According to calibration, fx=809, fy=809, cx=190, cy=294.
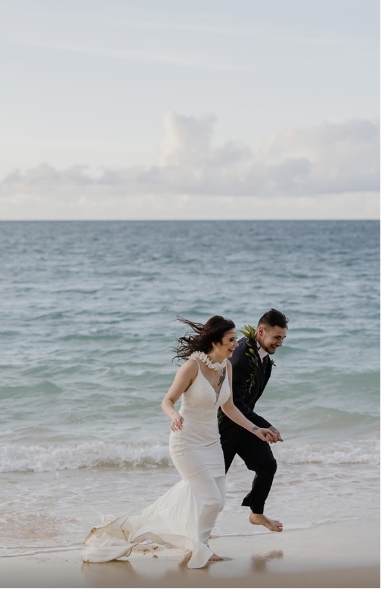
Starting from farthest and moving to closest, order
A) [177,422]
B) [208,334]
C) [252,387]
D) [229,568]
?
1. [252,387]
2. [208,334]
3. [229,568]
4. [177,422]

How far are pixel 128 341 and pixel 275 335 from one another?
1120 centimetres

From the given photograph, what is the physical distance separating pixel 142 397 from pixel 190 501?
676cm

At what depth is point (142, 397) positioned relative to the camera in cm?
→ 1209

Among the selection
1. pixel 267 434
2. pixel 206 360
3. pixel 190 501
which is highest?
pixel 206 360

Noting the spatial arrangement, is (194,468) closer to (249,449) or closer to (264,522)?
(249,449)

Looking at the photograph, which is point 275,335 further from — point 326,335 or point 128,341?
point 326,335

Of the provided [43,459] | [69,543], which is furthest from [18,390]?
[69,543]

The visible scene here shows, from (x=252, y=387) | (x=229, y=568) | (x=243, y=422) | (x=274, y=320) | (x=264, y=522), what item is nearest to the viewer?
(x=229, y=568)

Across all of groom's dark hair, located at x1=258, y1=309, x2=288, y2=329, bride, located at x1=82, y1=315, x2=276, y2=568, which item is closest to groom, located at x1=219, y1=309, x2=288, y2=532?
groom's dark hair, located at x1=258, y1=309, x2=288, y2=329

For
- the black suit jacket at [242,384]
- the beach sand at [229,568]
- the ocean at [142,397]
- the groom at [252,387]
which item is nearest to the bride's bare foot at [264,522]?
the beach sand at [229,568]

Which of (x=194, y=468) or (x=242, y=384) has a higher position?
(x=242, y=384)

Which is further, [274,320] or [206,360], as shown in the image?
[274,320]

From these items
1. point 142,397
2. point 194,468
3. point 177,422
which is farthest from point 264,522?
point 142,397

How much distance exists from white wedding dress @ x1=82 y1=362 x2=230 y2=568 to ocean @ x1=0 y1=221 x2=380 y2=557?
29.0 inches
